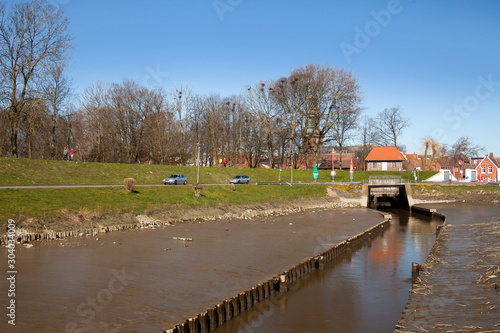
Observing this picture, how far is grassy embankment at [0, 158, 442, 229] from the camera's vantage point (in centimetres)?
2423

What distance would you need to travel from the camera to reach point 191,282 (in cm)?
1453

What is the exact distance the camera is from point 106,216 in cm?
2641

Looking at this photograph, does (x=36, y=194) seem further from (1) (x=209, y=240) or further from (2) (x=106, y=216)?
(1) (x=209, y=240)

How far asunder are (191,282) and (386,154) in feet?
280

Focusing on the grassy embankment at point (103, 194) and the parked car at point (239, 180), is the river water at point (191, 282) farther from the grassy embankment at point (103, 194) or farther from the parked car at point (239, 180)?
the parked car at point (239, 180)

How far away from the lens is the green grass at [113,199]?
23.9 m

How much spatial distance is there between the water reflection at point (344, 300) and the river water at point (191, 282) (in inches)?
1.5

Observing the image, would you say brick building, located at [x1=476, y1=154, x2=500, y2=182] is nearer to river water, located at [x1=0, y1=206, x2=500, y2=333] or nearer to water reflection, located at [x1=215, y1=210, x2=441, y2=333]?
river water, located at [x1=0, y1=206, x2=500, y2=333]

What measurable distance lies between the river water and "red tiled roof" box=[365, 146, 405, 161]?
6900 centimetres

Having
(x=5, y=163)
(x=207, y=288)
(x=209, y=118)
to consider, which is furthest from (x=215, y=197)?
(x=209, y=118)

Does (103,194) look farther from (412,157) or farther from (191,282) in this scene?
(412,157)

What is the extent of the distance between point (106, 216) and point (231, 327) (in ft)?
57.8

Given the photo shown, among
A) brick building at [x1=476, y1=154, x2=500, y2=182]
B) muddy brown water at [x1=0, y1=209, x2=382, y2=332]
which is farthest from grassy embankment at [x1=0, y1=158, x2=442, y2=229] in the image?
brick building at [x1=476, y1=154, x2=500, y2=182]

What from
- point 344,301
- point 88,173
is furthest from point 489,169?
point 344,301
